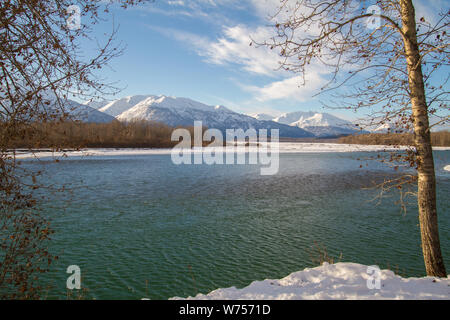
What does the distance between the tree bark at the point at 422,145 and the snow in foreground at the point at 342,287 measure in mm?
753

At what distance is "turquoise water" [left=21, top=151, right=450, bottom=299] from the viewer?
9.30 metres

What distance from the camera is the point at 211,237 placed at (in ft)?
42.7

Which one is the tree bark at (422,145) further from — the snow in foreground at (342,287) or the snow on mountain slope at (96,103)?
the snow on mountain slope at (96,103)

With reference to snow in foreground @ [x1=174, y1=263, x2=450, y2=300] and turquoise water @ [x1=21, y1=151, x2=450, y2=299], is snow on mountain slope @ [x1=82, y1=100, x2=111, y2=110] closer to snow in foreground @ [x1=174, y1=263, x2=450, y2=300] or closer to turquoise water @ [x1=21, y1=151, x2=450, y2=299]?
turquoise water @ [x1=21, y1=151, x2=450, y2=299]

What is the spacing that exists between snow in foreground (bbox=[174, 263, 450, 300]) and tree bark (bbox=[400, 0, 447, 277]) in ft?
2.47

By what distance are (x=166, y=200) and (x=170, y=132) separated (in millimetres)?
111003

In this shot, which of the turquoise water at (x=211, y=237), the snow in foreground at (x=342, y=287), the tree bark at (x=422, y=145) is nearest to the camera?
the snow in foreground at (x=342, y=287)

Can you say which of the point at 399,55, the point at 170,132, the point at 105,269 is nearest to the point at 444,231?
the point at 399,55

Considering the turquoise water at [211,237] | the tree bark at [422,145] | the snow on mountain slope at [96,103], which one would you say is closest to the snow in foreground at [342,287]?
the tree bark at [422,145]

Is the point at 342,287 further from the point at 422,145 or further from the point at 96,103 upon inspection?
the point at 96,103

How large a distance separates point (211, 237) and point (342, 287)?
7.63 m

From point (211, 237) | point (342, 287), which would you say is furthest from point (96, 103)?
point (211, 237)

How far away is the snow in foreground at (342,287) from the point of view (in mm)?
5586

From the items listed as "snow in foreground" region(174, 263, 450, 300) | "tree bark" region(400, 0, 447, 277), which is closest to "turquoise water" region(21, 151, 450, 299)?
"tree bark" region(400, 0, 447, 277)
